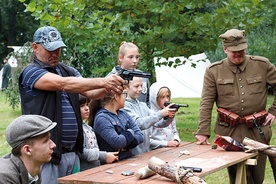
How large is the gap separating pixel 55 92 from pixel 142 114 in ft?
5.17

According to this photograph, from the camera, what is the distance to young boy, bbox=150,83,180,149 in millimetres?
6855

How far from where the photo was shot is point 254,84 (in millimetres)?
7000

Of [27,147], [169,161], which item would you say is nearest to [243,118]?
[169,161]

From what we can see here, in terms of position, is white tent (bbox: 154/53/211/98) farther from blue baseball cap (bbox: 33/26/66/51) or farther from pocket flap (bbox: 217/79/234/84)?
blue baseball cap (bbox: 33/26/66/51)

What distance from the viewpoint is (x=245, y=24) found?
36.2 ft

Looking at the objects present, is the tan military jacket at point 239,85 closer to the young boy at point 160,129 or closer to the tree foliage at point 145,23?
the young boy at point 160,129

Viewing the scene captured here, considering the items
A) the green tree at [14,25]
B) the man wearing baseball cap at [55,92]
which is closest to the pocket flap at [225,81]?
the man wearing baseball cap at [55,92]

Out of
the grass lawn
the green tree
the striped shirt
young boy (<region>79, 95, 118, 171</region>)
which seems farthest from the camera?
the green tree

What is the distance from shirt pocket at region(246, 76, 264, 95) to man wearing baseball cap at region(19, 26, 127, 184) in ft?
7.35

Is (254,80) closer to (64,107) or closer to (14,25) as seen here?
(64,107)

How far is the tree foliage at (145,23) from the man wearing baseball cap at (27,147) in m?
5.92

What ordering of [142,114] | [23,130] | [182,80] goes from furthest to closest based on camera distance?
[182,80] → [142,114] → [23,130]

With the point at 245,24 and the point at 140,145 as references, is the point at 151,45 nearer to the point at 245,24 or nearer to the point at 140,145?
the point at 245,24

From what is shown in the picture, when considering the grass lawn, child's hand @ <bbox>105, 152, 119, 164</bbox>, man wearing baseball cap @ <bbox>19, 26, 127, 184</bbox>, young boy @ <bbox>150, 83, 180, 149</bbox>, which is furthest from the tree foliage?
man wearing baseball cap @ <bbox>19, 26, 127, 184</bbox>
